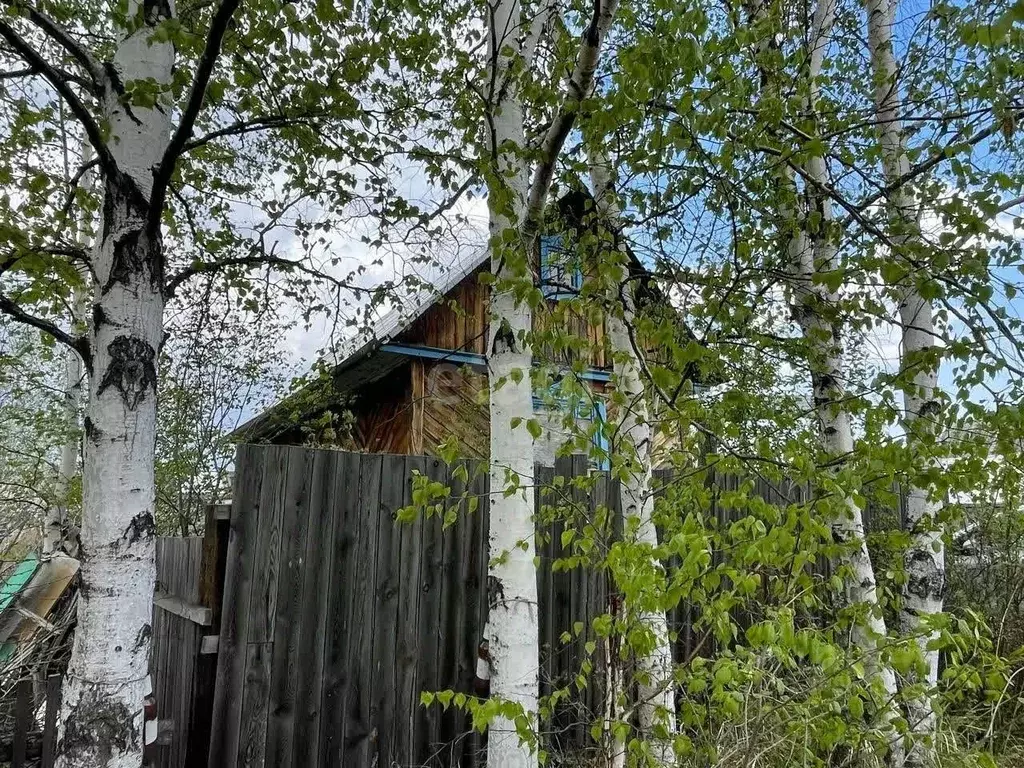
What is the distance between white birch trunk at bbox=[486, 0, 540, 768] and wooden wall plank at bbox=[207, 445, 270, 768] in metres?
1.24

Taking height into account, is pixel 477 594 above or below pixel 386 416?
below

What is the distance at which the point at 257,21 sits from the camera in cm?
325

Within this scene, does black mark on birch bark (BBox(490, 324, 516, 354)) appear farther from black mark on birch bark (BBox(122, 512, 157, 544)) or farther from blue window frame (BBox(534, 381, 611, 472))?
black mark on birch bark (BBox(122, 512, 157, 544))

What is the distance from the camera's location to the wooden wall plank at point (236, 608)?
274 centimetres

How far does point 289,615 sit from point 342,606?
25 cm

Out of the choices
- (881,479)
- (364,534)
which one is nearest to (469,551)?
(364,534)

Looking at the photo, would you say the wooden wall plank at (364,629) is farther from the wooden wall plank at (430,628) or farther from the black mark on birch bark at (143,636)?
the black mark on birch bark at (143,636)

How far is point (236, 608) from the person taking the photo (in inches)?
111

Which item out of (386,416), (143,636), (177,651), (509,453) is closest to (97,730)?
(143,636)

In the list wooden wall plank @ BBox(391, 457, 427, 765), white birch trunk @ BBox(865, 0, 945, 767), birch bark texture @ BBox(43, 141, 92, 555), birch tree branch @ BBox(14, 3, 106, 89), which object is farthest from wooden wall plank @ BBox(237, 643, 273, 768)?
birch bark texture @ BBox(43, 141, 92, 555)

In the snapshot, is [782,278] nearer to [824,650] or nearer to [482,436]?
[824,650]

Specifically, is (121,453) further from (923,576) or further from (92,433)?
(923,576)

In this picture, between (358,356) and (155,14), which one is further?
(358,356)

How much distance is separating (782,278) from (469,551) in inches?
79.9
